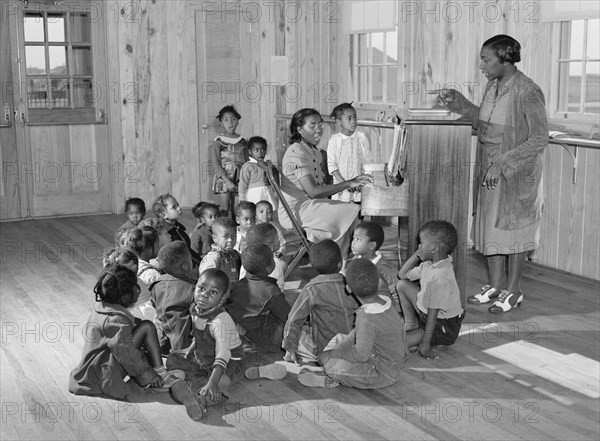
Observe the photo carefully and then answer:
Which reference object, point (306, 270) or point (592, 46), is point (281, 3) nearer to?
point (306, 270)

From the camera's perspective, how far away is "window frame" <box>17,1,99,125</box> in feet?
25.4

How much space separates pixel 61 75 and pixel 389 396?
5526 millimetres

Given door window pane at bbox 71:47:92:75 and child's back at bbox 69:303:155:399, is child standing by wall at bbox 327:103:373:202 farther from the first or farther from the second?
child's back at bbox 69:303:155:399

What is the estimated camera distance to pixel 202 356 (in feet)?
12.5

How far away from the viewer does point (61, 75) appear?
793 cm

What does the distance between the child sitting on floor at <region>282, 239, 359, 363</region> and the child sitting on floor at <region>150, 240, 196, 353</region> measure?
19.2 inches

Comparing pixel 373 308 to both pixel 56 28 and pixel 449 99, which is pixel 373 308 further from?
pixel 56 28

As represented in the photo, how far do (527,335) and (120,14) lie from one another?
5.39m

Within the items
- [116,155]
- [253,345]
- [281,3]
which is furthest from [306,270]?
[281,3]

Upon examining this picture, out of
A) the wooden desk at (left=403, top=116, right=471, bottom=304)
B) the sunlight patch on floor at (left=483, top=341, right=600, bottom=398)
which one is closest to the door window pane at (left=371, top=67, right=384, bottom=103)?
Answer: the wooden desk at (left=403, top=116, right=471, bottom=304)

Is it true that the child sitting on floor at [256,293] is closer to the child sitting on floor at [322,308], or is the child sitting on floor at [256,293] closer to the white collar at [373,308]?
the child sitting on floor at [322,308]

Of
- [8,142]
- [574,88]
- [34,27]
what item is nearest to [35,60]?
[34,27]

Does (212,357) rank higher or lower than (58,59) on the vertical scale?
lower

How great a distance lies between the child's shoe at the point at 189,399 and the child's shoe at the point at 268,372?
1.28ft
